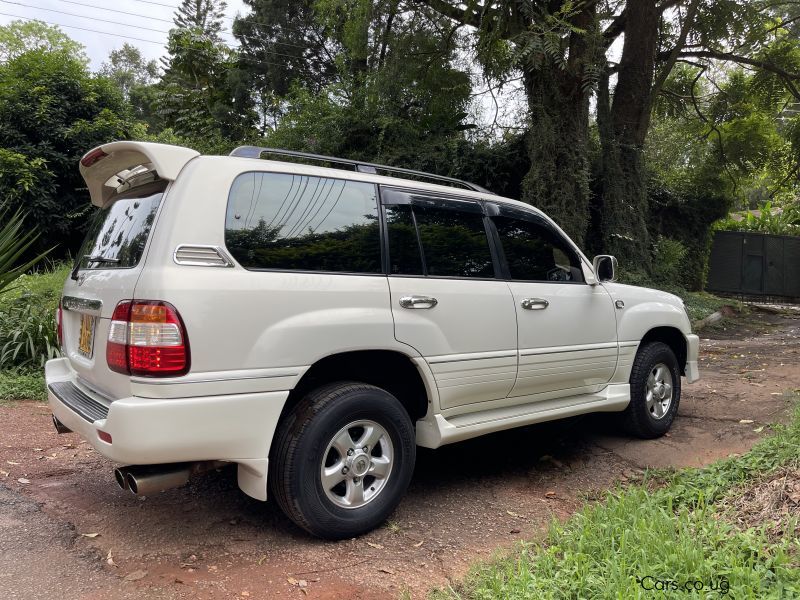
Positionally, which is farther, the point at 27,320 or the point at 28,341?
the point at 27,320

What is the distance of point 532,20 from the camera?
8609 millimetres

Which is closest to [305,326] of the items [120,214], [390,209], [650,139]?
A: [390,209]

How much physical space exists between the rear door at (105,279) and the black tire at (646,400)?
3696 millimetres

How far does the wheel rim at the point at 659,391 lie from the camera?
4.99 m

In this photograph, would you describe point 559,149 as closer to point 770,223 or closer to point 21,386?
point 21,386

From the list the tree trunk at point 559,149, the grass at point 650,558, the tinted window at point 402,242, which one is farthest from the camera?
the tree trunk at point 559,149

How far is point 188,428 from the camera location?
2674 mm

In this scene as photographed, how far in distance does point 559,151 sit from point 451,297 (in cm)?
845

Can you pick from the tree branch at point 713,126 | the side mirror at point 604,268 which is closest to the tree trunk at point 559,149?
the side mirror at point 604,268

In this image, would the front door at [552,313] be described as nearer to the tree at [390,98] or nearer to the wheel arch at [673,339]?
the wheel arch at [673,339]

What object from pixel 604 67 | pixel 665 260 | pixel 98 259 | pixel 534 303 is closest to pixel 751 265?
pixel 665 260

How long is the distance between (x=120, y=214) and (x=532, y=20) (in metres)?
7.09

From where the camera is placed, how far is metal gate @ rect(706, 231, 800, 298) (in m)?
18.9

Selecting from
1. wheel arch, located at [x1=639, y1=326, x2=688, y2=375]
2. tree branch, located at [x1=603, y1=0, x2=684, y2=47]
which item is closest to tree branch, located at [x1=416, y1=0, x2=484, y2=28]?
tree branch, located at [x1=603, y1=0, x2=684, y2=47]
